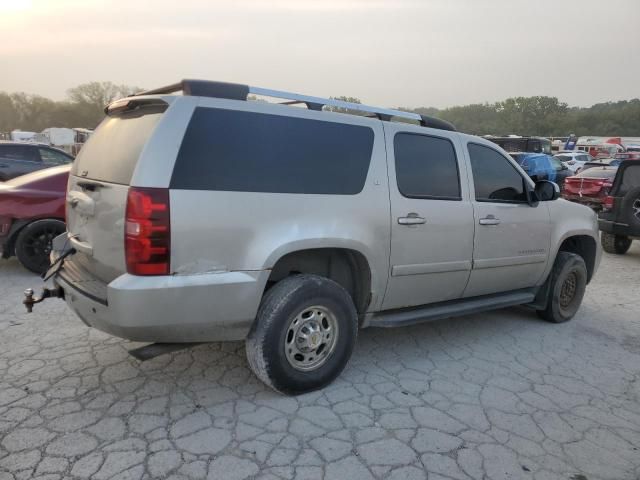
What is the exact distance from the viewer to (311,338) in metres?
3.38

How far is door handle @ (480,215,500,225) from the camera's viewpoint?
4245mm

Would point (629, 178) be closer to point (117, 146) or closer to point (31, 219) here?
point (117, 146)

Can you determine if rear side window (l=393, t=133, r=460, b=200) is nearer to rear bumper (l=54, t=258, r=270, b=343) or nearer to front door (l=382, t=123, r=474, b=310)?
front door (l=382, t=123, r=474, b=310)

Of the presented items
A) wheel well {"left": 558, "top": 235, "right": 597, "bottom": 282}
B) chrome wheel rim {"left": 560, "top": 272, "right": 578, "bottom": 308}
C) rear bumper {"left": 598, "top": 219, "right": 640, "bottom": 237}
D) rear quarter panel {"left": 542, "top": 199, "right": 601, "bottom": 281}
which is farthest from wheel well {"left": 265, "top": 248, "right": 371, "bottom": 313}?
rear bumper {"left": 598, "top": 219, "right": 640, "bottom": 237}

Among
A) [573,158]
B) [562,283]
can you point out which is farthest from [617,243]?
[573,158]

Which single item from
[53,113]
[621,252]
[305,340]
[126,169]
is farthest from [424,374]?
[53,113]

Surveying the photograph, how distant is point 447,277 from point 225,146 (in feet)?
7.08

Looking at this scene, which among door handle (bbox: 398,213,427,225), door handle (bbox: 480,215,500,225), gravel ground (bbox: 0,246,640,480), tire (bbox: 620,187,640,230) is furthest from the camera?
tire (bbox: 620,187,640,230)

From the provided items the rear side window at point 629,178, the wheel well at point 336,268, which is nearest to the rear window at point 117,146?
the wheel well at point 336,268

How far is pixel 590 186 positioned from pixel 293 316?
40.8ft

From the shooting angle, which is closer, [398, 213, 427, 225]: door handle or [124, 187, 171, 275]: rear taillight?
[124, 187, 171, 275]: rear taillight

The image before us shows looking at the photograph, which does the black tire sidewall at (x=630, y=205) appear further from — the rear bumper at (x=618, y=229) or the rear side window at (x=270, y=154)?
the rear side window at (x=270, y=154)

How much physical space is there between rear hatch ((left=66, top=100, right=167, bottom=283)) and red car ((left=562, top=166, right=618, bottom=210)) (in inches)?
464

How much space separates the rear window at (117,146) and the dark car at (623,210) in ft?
27.1
